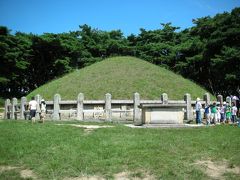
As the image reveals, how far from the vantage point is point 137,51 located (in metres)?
58.3

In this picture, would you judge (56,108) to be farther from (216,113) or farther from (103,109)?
(216,113)

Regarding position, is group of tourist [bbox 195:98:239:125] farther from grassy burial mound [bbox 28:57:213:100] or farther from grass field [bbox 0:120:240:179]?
grass field [bbox 0:120:240:179]

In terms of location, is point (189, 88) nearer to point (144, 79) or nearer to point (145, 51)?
point (144, 79)

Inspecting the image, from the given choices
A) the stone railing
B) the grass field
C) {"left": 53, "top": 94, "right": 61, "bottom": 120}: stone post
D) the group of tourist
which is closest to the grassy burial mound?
the stone railing

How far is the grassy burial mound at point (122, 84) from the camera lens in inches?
1115

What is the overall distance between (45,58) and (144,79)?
28605mm

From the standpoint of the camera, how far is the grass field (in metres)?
8.34

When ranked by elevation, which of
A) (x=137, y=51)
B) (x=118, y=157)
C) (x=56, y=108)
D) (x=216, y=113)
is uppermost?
(x=137, y=51)

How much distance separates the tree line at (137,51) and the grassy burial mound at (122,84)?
10.5m

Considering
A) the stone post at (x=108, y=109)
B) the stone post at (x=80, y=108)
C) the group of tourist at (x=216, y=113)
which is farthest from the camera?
the stone post at (x=80, y=108)

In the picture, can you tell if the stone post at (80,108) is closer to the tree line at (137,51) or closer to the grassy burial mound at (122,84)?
the grassy burial mound at (122,84)

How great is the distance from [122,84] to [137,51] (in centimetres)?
2915

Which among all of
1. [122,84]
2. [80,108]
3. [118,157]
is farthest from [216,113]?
[118,157]

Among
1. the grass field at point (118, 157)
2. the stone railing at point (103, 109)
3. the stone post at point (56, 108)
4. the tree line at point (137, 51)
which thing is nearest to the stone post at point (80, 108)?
the stone railing at point (103, 109)
